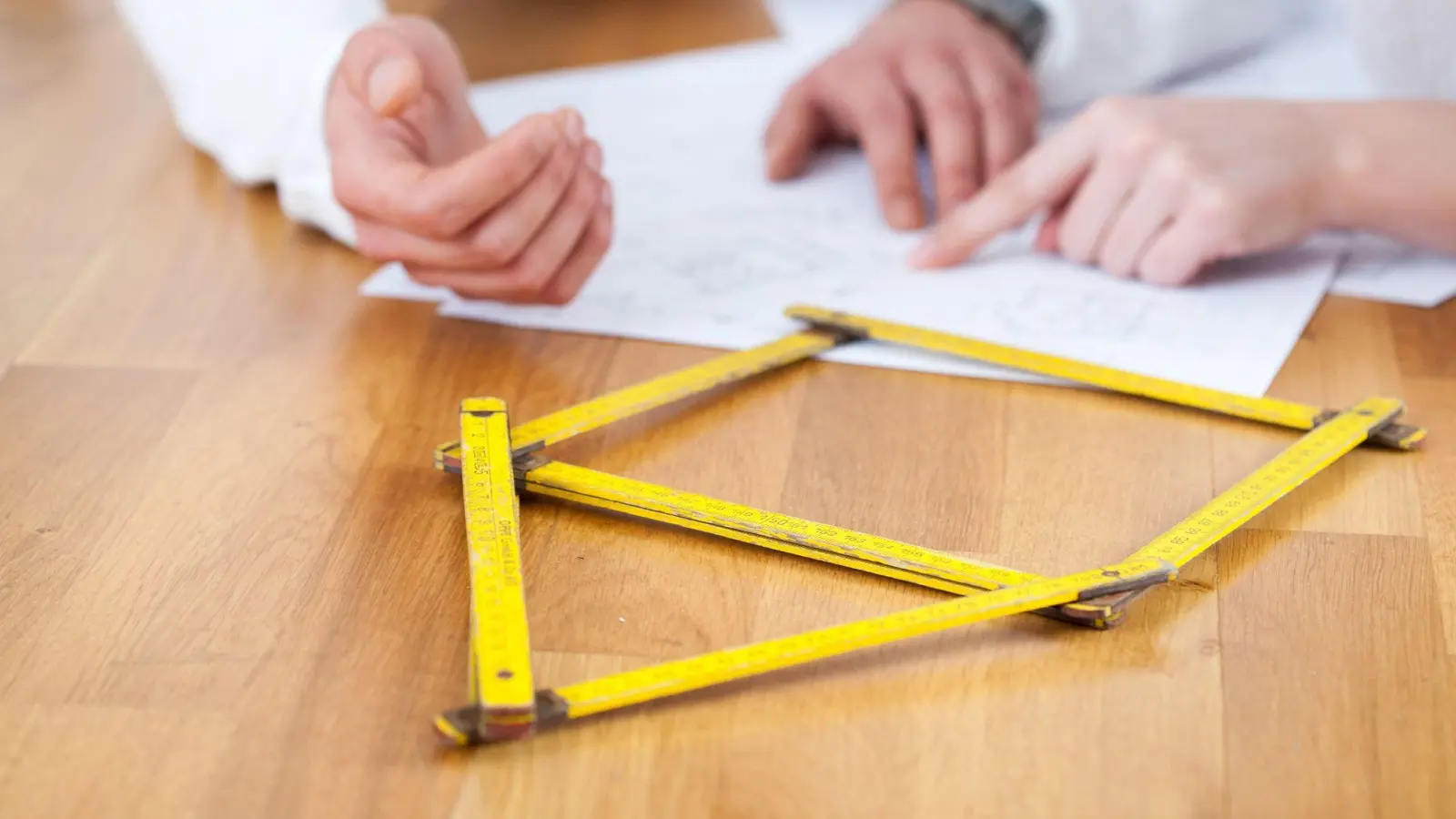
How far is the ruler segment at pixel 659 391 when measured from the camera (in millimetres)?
679

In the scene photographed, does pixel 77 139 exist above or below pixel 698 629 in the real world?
above

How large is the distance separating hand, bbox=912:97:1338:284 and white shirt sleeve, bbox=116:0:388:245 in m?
0.38

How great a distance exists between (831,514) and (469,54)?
2.23 ft

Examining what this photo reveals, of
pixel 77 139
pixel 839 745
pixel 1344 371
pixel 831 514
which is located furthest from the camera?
pixel 77 139

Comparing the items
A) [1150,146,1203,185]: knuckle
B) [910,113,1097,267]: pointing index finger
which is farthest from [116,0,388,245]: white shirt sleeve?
[1150,146,1203,185]: knuckle

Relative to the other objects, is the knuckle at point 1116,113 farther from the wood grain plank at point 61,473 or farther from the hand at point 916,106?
the wood grain plank at point 61,473

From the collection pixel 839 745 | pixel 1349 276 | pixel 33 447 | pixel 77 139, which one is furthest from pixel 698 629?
pixel 77 139

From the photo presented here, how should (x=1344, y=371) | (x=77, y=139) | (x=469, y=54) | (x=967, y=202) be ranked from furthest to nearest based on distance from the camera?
(x=469, y=54) < (x=77, y=139) < (x=967, y=202) < (x=1344, y=371)

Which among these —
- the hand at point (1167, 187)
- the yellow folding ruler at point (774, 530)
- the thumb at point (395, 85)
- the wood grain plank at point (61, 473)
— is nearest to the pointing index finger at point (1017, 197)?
the hand at point (1167, 187)

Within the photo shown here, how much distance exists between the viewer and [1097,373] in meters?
0.75

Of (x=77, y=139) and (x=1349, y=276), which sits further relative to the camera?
(x=77, y=139)

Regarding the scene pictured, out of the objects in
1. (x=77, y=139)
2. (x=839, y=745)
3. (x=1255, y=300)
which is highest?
(x=77, y=139)

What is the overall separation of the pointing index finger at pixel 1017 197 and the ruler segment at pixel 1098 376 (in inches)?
3.7

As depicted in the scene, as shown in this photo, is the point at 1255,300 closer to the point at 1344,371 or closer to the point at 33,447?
the point at 1344,371
